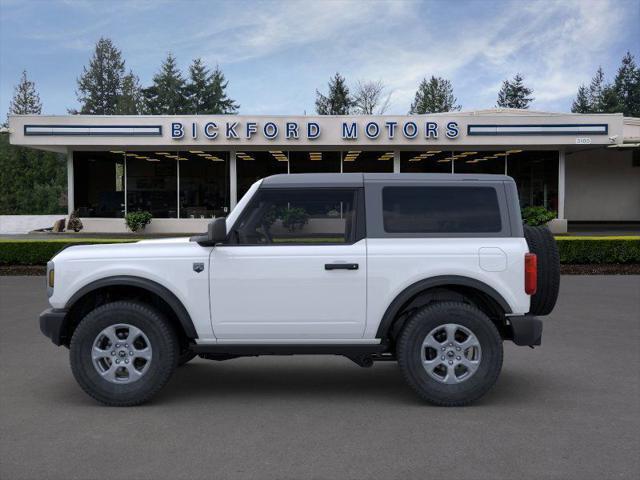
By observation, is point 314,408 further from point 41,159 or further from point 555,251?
point 41,159

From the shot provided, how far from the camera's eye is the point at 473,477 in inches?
161

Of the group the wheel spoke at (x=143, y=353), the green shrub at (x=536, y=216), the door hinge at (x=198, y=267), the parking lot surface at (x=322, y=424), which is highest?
the green shrub at (x=536, y=216)

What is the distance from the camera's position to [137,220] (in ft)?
92.3

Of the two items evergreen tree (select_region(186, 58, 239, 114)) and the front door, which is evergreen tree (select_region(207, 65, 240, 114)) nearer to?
evergreen tree (select_region(186, 58, 239, 114))

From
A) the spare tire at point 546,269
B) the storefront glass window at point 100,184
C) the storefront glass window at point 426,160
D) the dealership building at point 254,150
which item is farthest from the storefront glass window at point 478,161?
the spare tire at point 546,269

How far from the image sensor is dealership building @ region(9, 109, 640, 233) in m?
27.5

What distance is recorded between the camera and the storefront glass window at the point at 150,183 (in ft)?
96.6

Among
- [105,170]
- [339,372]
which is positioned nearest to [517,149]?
[105,170]

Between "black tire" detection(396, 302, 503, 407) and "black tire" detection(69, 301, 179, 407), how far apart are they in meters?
1.91

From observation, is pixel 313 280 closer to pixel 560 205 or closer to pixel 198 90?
pixel 560 205

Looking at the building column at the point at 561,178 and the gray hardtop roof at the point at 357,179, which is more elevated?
the building column at the point at 561,178

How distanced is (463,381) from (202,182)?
82.5 ft

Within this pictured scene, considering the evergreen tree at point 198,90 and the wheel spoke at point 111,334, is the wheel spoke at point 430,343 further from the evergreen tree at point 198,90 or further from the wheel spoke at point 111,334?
the evergreen tree at point 198,90

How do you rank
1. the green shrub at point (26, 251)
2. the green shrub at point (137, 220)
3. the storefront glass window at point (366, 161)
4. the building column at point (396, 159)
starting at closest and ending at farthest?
1. the green shrub at point (26, 251)
2. the green shrub at point (137, 220)
3. the building column at point (396, 159)
4. the storefront glass window at point (366, 161)
